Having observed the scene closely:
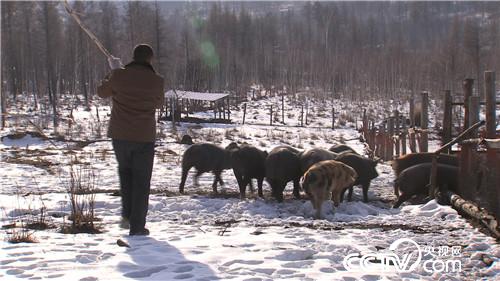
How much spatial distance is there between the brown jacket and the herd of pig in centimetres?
309

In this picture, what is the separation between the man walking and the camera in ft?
18.3

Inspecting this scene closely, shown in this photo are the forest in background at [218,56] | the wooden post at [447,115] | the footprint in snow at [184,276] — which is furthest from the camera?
the forest in background at [218,56]

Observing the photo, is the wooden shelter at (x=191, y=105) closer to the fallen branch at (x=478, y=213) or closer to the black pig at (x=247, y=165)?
the black pig at (x=247, y=165)

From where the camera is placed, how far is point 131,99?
5.61m

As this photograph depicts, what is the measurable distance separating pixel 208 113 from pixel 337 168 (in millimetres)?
37349

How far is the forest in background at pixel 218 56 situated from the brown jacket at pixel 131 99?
33.3 metres

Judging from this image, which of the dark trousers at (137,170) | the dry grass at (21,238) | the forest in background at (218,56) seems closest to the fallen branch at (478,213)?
the dark trousers at (137,170)

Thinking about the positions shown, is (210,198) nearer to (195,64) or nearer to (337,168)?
(337,168)

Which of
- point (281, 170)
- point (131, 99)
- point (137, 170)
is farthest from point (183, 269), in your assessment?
point (281, 170)

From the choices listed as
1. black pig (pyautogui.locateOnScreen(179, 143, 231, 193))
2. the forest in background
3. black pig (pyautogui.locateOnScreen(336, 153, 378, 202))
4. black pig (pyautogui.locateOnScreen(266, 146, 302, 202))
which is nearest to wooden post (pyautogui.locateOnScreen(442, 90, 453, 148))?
black pig (pyautogui.locateOnScreen(336, 153, 378, 202))

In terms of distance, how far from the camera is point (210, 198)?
8.85m

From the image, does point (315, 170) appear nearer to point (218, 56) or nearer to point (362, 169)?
point (362, 169)

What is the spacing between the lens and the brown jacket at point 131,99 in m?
5.59

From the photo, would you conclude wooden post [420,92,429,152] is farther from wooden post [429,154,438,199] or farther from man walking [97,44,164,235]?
man walking [97,44,164,235]
